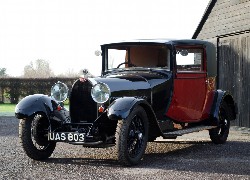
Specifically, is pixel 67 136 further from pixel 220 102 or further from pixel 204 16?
pixel 204 16

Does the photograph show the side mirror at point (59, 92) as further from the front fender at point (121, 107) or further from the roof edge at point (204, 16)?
the roof edge at point (204, 16)

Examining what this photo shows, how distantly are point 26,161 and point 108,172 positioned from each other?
1.68 metres

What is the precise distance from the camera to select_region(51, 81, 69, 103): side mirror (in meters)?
8.44

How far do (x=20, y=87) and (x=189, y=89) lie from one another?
21.3 meters

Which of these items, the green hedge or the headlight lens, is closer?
the headlight lens

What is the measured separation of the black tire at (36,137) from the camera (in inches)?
312

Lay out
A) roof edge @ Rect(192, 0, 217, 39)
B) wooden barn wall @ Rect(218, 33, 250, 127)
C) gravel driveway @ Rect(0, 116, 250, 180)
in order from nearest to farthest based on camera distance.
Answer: gravel driveway @ Rect(0, 116, 250, 180), wooden barn wall @ Rect(218, 33, 250, 127), roof edge @ Rect(192, 0, 217, 39)

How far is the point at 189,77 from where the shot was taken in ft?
30.8

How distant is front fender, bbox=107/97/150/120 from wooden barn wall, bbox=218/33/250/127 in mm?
6809

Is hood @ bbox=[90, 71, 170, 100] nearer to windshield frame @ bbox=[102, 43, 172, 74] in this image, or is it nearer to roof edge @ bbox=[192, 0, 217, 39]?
windshield frame @ bbox=[102, 43, 172, 74]

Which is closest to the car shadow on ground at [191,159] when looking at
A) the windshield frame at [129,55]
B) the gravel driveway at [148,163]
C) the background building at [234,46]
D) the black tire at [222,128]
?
the gravel driveway at [148,163]

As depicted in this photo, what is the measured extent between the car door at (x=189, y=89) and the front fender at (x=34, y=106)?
202 centimetres

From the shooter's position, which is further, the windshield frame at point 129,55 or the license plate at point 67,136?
the windshield frame at point 129,55

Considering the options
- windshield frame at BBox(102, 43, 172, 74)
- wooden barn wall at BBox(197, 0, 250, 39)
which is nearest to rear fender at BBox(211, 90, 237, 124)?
windshield frame at BBox(102, 43, 172, 74)
